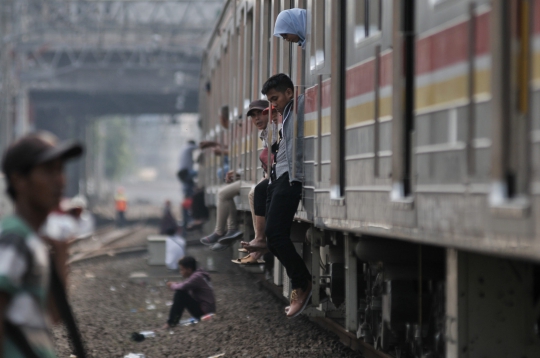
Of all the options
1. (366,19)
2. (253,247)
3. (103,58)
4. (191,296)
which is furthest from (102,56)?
(366,19)

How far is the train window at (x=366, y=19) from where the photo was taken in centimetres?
529

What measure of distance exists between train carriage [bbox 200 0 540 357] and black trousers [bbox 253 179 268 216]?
62 cm

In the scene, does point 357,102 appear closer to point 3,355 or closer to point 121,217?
point 3,355

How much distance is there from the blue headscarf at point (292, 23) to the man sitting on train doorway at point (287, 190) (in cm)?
40

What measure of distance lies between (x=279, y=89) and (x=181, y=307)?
17.2ft

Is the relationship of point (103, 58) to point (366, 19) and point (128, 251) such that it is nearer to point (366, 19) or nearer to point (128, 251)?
point (128, 251)

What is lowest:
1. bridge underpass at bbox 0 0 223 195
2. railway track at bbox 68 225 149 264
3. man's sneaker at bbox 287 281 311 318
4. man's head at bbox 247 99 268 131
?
railway track at bbox 68 225 149 264

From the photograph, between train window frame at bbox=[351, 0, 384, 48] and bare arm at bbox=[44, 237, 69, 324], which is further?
train window frame at bbox=[351, 0, 384, 48]

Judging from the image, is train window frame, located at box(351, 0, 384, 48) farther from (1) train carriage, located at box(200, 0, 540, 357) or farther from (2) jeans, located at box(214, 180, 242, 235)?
(2) jeans, located at box(214, 180, 242, 235)

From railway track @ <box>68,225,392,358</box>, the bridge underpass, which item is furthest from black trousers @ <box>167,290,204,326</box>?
the bridge underpass

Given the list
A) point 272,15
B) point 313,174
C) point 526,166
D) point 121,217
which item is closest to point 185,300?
point 272,15

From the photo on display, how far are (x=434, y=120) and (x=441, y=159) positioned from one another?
188 millimetres

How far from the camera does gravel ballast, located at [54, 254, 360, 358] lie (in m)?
9.48

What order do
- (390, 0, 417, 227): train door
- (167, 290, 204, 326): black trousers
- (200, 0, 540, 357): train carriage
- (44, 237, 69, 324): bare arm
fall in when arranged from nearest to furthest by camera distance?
(44, 237, 69, 324): bare arm, (200, 0, 540, 357): train carriage, (390, 0, 417, 227): train door, (167, 290, 204, 326): black trousers
